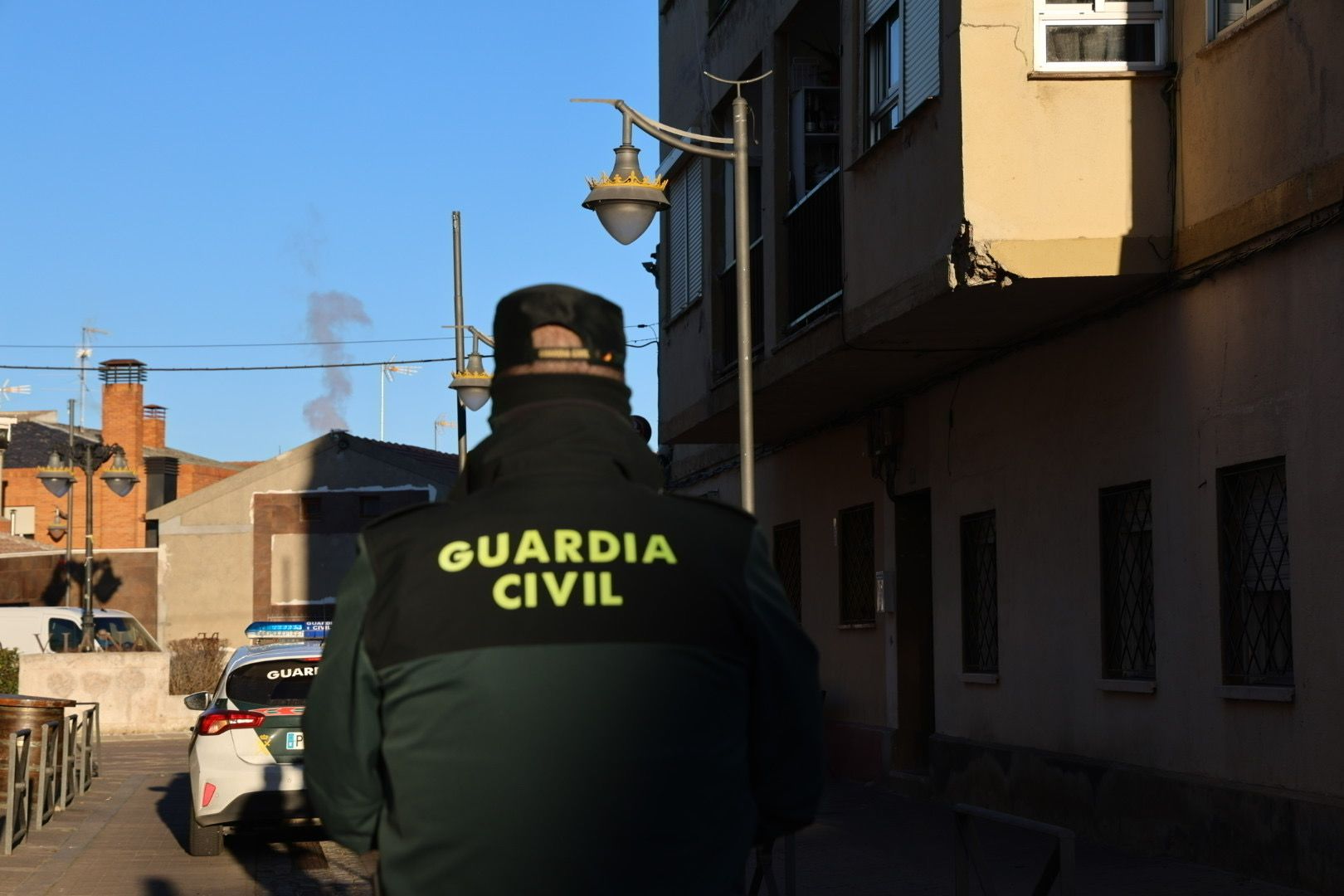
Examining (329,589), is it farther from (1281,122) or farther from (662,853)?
(662,853)

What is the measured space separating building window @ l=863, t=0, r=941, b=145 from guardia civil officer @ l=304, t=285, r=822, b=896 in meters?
9.12

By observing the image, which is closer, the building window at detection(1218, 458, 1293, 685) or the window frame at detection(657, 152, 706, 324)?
the building window at detection(1218, 458, 1293, 685)

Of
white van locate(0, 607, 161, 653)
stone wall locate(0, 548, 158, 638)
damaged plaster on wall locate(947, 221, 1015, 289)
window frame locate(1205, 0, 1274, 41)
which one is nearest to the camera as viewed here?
window frame locate(1205, 0, 1274, 41)

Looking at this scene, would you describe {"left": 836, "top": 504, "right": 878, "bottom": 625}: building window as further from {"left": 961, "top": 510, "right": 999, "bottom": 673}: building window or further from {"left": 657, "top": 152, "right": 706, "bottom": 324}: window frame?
{"left": 657, "top": 152, "right": 706, "bottom": 324}: window frame

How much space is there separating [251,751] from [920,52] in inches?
266

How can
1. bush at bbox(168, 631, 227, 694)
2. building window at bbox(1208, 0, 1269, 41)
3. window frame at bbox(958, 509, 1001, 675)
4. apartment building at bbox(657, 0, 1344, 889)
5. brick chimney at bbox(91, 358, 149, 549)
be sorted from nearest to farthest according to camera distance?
apartment building at bbox(657, 0, 1344, 889) < building window at bbox(1208, 0, 1269, 41) < window frame at bbox(958, 509, 1001, 675) < bush at bbox(168, 631, 227, 694) < brick chimney at bbox(91, 358, 149, 549)

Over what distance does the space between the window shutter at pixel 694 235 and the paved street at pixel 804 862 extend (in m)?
6.19

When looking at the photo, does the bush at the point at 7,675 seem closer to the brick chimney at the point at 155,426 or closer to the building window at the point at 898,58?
the building window at the point at 898,58

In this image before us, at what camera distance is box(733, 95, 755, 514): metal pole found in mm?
11641

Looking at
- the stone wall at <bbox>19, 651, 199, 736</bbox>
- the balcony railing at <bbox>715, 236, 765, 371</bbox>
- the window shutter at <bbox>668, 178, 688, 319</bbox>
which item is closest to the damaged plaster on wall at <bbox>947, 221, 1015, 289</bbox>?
the balcony railing at <bbox>715, 236, 765, 371</bbox>

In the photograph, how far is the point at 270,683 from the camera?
42.6 feet

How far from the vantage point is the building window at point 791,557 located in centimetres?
2058

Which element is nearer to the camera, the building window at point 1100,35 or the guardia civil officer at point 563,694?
the guardia civil officer at point 563,694

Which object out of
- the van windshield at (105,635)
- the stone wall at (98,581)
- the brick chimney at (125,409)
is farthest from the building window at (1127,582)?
the brick chimney at (125,409)
